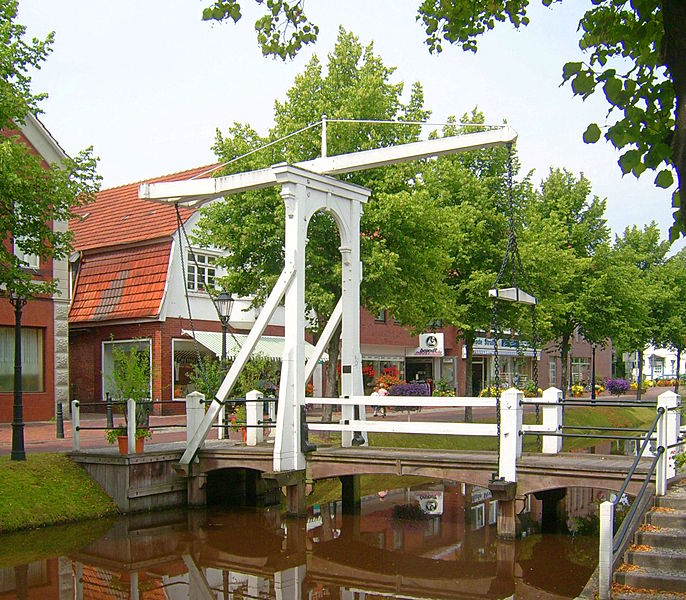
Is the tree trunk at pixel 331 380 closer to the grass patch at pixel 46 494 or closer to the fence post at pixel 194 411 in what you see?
the fence post at pixel 194 411

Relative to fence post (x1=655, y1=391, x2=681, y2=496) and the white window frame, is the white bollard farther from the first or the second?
the white window frame

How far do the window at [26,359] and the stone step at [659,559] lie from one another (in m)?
20.0

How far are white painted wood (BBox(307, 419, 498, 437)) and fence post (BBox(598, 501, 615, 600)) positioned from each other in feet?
16.7

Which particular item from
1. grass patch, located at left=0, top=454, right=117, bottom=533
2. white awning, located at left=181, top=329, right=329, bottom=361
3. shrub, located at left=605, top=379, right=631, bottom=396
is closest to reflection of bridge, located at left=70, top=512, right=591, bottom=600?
grass patch, located at left=0, top=454, right=117, bottom=533

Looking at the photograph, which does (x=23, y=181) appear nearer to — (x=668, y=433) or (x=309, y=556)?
(x=309, y=556)

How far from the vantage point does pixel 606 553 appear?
7.88 meters

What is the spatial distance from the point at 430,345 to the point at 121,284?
55.5ft

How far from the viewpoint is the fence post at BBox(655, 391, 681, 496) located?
1062 centimetres

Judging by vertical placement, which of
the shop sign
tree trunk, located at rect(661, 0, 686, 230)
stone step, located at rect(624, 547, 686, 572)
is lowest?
stone step, located at rect(624, 547, 686, 572)

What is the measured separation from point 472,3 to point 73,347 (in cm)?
2627

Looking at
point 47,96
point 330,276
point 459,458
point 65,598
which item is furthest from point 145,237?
point 65,598

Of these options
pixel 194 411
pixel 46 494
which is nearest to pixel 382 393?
pixel 194 411

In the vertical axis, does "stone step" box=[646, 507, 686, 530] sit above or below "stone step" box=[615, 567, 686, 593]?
above

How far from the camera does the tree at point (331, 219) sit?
19.4 meters
